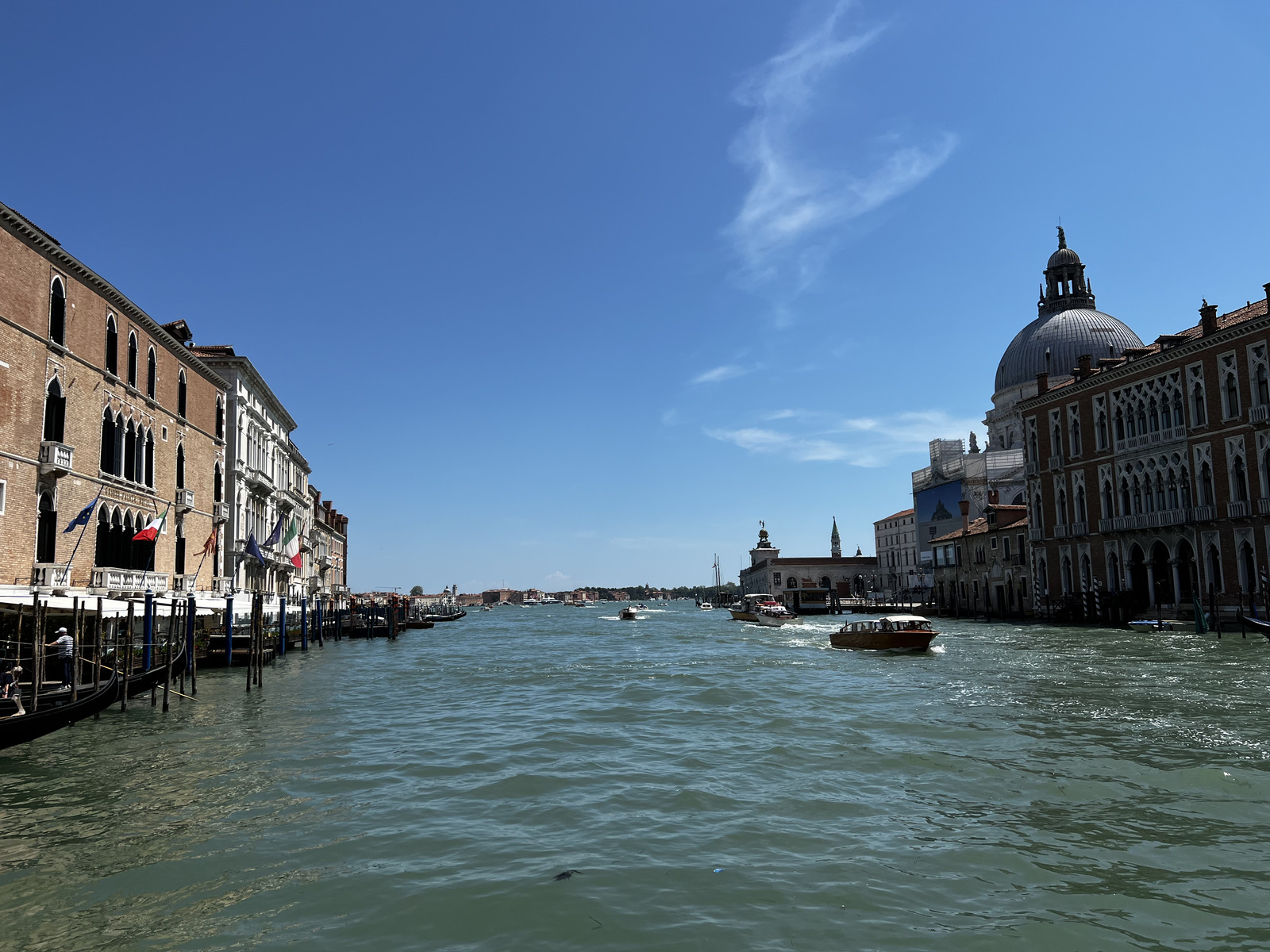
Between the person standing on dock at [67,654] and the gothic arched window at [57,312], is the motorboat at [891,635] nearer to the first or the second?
the person standing on dock at [67,654]

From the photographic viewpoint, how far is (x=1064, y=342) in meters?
72.2

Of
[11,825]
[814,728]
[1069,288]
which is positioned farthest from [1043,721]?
[1069,288]

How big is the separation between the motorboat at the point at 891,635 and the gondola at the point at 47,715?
2362 centimetres

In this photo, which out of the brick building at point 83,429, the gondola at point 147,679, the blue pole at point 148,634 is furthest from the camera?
the brick building at point 83,429

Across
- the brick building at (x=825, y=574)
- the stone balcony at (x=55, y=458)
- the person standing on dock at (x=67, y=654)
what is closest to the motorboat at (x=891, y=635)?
the person standing on dock at (x=67, y=654)

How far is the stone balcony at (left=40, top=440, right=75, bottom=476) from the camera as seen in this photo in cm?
2056

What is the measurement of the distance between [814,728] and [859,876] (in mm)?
7396

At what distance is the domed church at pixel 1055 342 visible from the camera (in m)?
71.5

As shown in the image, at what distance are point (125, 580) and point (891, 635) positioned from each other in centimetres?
2398

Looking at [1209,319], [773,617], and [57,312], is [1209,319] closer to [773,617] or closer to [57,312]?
[773,617]

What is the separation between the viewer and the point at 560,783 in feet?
35.2

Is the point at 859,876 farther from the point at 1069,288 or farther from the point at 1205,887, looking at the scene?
the point at 1069,288

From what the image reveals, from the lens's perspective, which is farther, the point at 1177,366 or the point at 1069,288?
the point at 1069,288

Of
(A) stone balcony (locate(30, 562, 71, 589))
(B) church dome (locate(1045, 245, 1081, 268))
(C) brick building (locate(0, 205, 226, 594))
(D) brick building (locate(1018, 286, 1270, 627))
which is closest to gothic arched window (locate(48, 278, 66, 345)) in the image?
(C) brick building (locate(0, 205, 226, 594))
